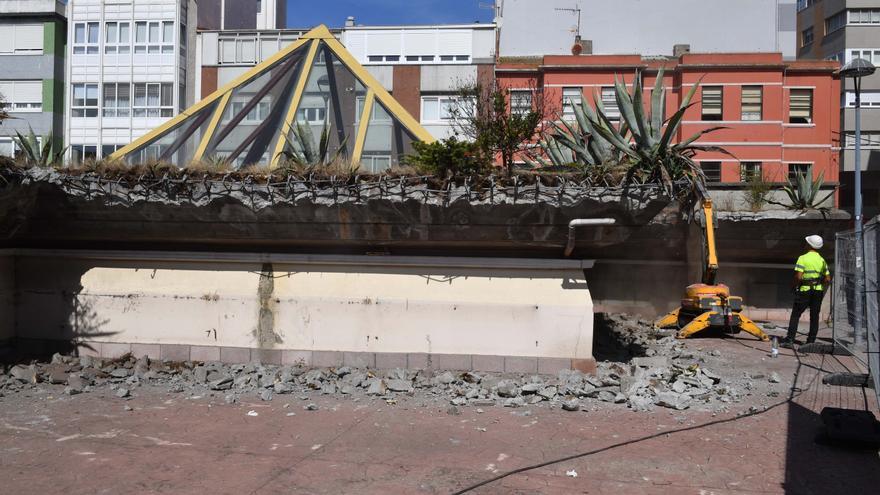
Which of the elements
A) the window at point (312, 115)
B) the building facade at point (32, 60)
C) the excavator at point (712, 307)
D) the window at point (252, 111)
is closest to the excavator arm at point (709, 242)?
the excavator at point (712, 307)

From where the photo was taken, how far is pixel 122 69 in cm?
3572

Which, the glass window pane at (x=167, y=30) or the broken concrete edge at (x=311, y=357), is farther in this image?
the glass window pane at (x=167, y=30)

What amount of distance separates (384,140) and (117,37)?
30.1 meters

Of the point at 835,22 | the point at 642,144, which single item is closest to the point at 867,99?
the point at 835,22

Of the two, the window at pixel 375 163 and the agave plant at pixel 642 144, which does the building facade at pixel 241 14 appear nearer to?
the window at pixel 375 163

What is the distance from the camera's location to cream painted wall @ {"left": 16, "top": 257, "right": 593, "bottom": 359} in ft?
29.7

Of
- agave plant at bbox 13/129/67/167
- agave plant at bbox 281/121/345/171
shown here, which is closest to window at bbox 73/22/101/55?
agave plant at bbox 13/129/67/167

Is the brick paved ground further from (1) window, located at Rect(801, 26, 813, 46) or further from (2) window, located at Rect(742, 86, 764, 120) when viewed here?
(1) window, located at Rect(801, 26, 813, 46)

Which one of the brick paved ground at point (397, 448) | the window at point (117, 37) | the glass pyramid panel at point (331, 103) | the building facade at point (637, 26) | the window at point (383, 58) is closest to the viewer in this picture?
the brick paved ground at point (397, 448)

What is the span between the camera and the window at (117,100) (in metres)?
35.6

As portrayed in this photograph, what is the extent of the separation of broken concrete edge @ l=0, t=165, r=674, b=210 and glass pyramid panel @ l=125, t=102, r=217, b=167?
1.23 metres

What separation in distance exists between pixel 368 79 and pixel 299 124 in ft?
5.81

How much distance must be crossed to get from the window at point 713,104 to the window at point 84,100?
2870 centimetres

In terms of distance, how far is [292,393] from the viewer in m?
8.49
